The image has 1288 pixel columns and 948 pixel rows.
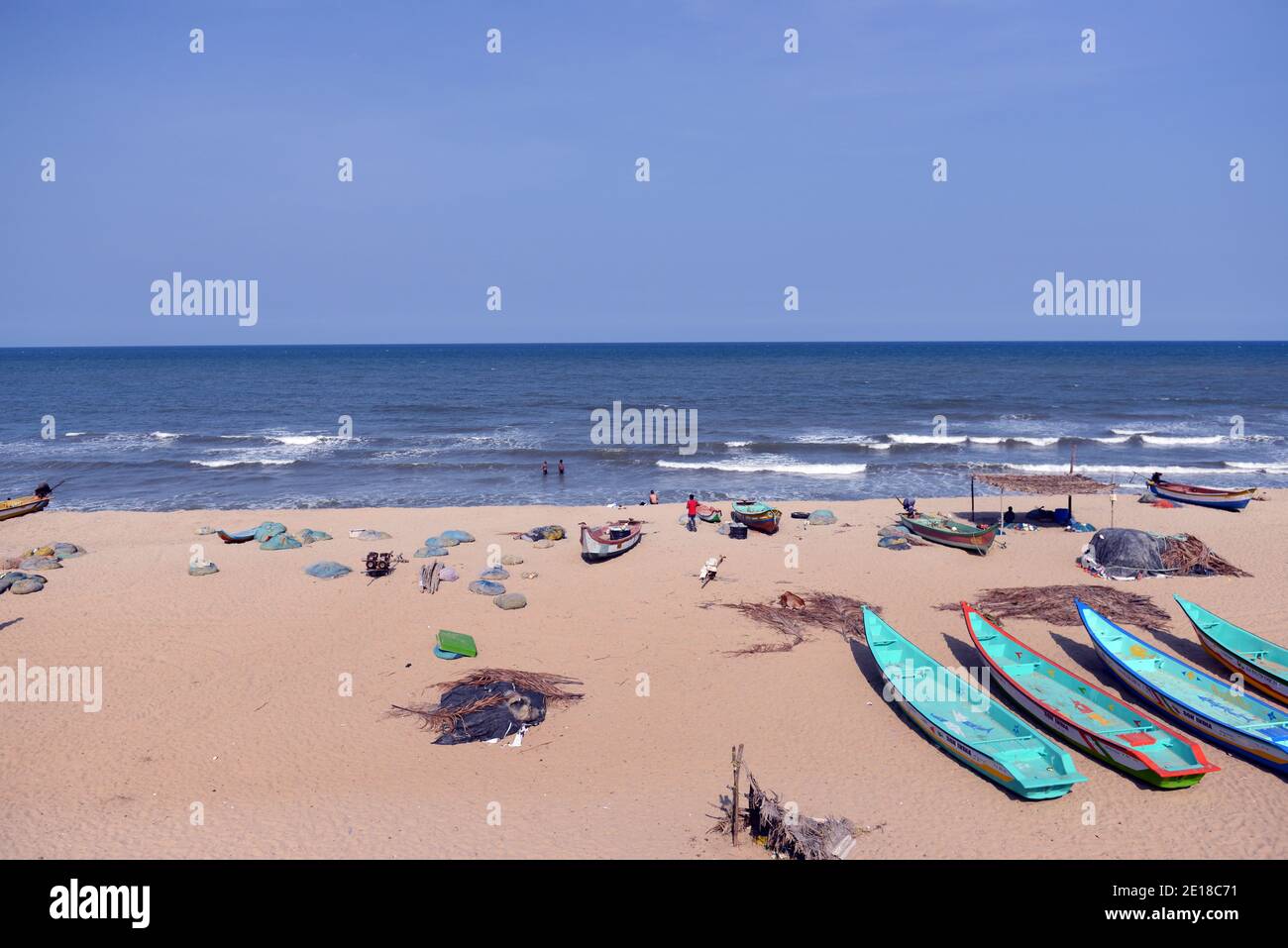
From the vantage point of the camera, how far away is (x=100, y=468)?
38.6 m

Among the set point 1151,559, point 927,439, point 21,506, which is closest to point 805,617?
point 1151,559

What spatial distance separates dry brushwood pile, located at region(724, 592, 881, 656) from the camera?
16859 mm

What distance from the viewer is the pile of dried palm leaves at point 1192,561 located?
802 inches

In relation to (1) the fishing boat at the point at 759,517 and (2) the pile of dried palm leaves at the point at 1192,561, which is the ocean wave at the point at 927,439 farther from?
(2) the pile of dried palm leaves at the point at 1192,561

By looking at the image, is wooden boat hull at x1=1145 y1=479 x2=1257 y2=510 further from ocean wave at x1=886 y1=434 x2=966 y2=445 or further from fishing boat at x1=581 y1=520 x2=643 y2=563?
fishing boat at x1=581 y1=520 x2=643 y2=563

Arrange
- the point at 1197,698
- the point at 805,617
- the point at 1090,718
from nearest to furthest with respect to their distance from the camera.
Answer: the point at 1090,718 → the point at 1197,698 → the point at 805,617

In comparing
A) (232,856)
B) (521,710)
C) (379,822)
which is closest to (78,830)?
(232,856)

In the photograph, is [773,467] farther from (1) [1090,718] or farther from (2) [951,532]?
(1) [1090,718]

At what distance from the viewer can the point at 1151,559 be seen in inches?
810

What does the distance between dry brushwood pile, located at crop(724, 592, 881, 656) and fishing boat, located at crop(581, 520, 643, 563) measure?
15.6ft

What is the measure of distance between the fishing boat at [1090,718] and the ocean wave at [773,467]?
2219 centimetres

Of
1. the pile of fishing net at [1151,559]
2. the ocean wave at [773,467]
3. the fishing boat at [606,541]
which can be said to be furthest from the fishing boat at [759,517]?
the ocean wave at [773,467]

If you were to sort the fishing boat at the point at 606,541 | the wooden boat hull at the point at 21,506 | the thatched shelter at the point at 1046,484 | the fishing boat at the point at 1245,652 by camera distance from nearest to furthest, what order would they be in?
1. the fishing boat at the point at 1245,652
2. the fishing boat at the point at 606,541
3. the thatched shelter at the point at 1046,484
4. the wooden boat hull at the point at 21,506
